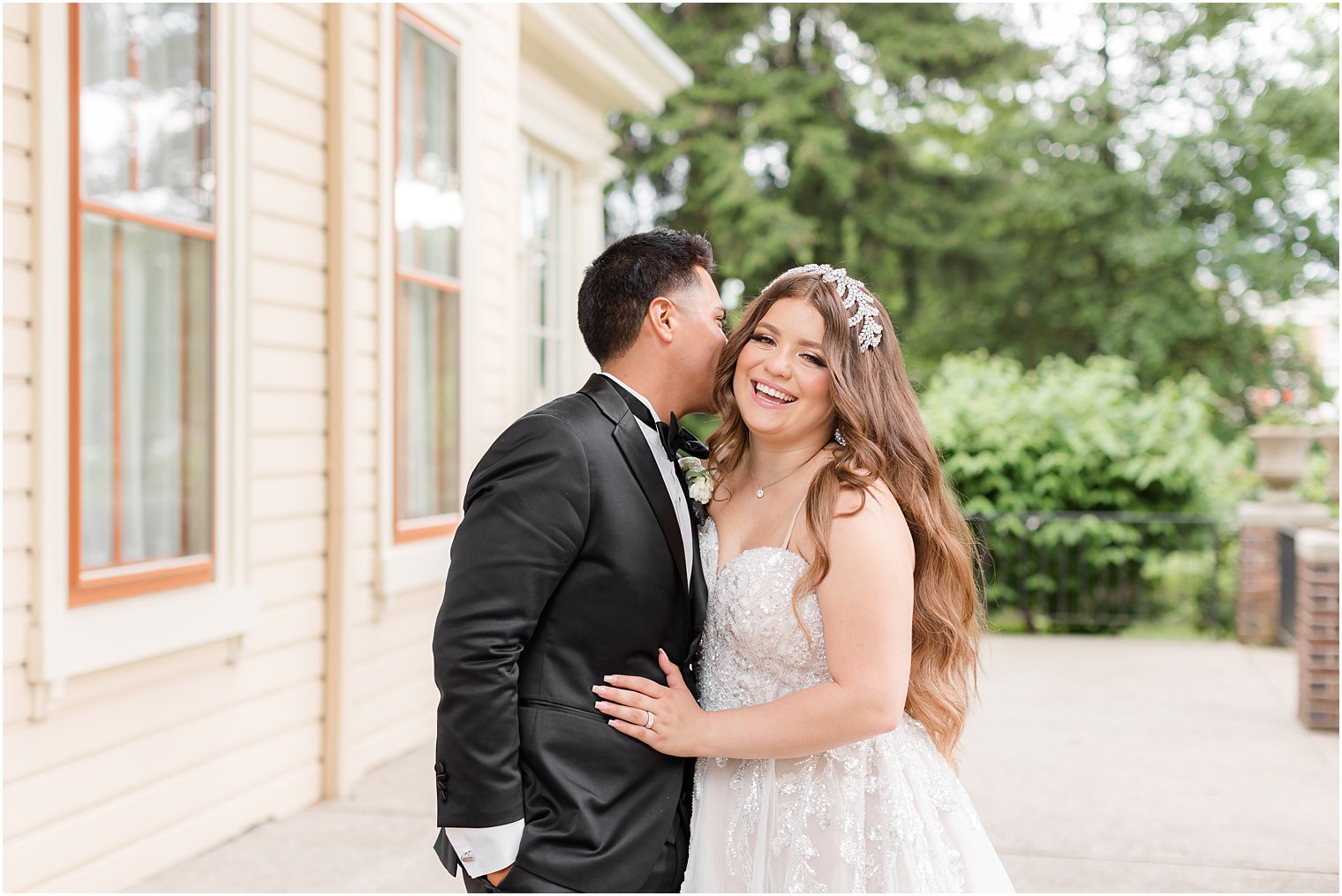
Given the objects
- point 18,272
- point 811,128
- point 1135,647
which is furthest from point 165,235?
point 811,128

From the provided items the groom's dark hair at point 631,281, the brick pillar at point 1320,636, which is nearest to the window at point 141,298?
the groom's dark hair at point 631,281

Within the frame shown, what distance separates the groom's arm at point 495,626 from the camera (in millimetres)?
2115

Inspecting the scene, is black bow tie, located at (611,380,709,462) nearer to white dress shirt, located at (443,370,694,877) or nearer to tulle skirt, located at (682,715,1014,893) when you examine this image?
tulle skirt, located at (682,715,1014,893)

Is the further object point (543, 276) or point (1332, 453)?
point (1332, 453)

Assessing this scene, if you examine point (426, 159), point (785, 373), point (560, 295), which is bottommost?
point (785, 373)

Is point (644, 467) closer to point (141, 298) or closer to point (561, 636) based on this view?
point (561, 636)

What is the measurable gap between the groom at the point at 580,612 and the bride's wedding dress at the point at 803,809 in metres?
0.09

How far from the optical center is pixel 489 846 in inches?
84.4

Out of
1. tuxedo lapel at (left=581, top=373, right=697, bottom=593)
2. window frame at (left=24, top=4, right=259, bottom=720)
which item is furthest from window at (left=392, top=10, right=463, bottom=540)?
tuxedo lapel at (left=581, top=373, right=697, bottom=593)

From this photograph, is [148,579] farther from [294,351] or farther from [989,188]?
[989,188]

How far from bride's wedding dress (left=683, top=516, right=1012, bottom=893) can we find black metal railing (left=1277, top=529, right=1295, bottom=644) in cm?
760

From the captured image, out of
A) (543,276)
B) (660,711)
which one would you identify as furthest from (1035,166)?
(660,711)

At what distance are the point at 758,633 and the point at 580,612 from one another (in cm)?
41

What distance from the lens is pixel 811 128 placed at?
57.7 feet
